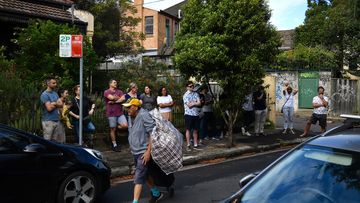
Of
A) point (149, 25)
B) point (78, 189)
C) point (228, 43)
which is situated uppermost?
point (149, 25)

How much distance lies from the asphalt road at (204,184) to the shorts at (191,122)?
150 cm

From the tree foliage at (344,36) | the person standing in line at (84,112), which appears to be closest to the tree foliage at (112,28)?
the tree foliage at (344,36)

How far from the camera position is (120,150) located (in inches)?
460

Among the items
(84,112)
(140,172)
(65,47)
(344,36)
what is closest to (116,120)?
(84,112)

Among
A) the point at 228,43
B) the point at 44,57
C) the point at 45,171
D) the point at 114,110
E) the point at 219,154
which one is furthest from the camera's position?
the point at 44,57

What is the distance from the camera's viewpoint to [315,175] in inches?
136

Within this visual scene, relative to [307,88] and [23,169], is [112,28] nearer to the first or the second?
[307,88]

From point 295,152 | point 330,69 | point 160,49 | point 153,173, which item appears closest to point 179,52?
point 153,173

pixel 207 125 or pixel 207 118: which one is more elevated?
pixel 207 118

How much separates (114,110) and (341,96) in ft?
51.4

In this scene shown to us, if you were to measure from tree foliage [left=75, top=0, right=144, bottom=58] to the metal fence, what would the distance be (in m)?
11.7

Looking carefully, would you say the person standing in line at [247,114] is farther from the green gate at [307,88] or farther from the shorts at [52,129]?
the green gate at [307,88]

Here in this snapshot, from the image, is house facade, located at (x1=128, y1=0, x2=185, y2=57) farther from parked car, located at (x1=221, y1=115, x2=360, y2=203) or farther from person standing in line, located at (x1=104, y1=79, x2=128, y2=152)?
parked car, located at (x1=221, y1=115, x2=360, y2=203)

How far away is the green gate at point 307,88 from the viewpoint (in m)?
24.6
